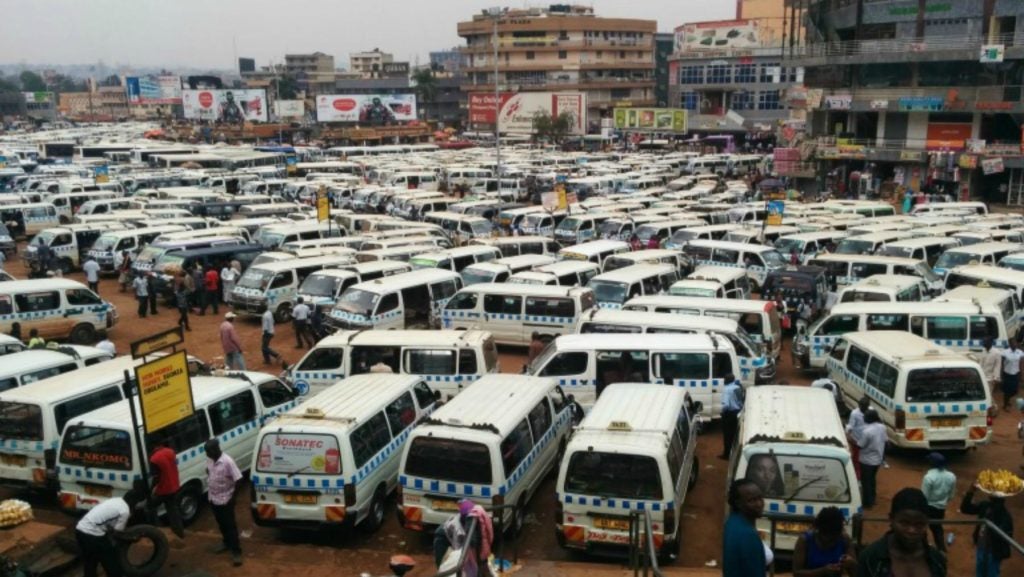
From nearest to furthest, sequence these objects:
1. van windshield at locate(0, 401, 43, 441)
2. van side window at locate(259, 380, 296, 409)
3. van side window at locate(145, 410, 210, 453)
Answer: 1. van side window at locate(145, 410, 210, 453)
2. van windshield at locate(0, 401, 43, 441)
3. van side window at locate(259, 380, 296, 409)

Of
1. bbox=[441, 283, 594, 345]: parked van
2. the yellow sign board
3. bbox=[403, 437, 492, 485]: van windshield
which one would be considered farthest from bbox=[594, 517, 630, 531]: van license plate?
bbox=[441, 283, 594, 345]: parked van

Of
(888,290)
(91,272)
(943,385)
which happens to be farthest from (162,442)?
(91,272)

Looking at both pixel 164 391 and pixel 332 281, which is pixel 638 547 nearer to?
pixel 164 391

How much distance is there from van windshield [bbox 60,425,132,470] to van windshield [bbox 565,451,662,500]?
5.27 meters

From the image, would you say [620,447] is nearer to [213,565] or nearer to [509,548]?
[509,548]

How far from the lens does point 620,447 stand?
914cm

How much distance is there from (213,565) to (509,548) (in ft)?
11.1

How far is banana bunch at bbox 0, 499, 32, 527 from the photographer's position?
9234 mm

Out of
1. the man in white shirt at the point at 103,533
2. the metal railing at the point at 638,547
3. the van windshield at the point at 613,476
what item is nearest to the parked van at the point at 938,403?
the van windshield at the point at 613,476

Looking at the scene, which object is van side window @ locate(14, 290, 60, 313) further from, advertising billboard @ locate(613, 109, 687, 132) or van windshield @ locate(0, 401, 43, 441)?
advertising billboard @ locate(613, 109, 687, 132)

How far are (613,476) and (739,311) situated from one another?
337 inches

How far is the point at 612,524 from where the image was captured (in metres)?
9.21

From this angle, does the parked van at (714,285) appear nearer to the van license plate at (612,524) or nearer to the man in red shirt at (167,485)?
the van license plate at (612,524)

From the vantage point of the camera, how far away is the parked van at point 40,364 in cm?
1274
